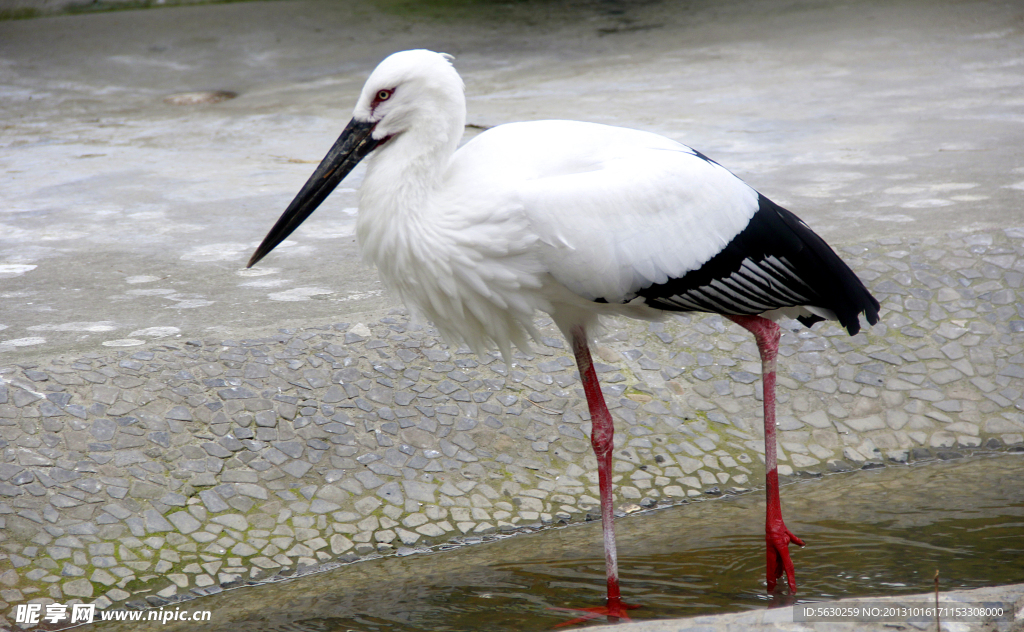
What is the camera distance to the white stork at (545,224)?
3.10 meters

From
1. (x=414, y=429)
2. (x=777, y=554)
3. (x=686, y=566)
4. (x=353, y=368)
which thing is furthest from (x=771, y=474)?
(x=353, y=368)

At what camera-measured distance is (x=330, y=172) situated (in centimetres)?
331

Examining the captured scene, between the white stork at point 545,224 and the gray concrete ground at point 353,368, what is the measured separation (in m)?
1.05

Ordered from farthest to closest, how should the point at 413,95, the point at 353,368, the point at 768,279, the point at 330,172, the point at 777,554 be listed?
the point at 353,368 → the point at 777,554 → the point at 768,279 → the point at 330,172 → the point at 413,95

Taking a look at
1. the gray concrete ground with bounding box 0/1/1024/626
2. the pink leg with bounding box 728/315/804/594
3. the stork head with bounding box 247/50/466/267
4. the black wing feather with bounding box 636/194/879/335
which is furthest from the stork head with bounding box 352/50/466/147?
the gray concrete ground with bounding box 0/1/1024/626

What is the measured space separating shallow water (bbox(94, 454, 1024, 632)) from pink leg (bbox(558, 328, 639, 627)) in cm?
9

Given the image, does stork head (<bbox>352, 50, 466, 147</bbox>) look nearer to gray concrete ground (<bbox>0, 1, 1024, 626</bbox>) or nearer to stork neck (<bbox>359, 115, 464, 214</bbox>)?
stork neck (<bbox>359, 115, 464, 214</bbox>)

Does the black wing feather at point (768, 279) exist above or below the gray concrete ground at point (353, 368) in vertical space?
above

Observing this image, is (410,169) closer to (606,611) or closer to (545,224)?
(545,224)

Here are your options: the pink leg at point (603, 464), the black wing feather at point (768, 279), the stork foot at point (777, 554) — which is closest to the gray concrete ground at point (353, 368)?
the pink leg at point (603, 464)

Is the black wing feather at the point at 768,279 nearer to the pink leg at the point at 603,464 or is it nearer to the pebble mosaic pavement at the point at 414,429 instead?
the pink leg at the point at 603,464

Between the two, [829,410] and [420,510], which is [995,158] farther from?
[420,510]

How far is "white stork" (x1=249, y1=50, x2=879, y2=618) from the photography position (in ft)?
10.2

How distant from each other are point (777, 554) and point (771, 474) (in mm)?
287
